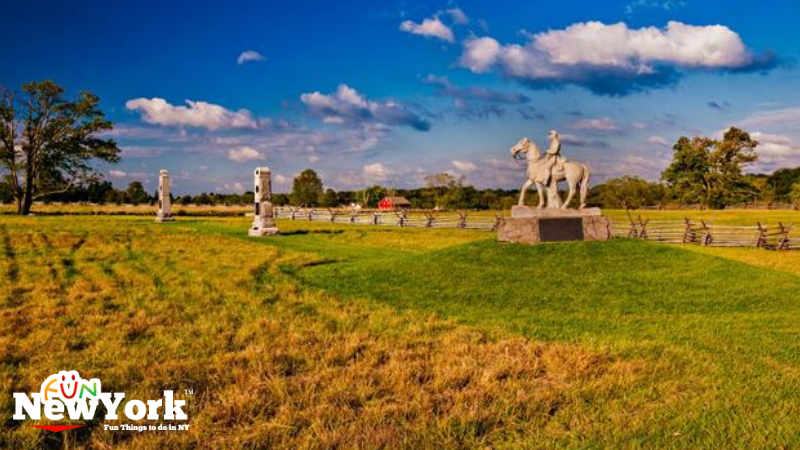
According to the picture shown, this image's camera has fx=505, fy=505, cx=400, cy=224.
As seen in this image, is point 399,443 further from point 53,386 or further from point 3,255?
point 3,255

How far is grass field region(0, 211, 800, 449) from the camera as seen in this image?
379cm

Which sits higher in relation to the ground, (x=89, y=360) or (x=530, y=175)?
(x=530, y=175)

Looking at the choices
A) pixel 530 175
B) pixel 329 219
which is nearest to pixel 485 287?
pixel 530 175

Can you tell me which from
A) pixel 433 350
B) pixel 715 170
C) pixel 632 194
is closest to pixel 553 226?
pixel 433 350

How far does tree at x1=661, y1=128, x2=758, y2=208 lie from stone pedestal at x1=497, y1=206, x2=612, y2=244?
61.9 m

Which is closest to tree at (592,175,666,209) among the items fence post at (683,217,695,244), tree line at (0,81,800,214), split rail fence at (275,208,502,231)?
tree line at (0,81,800,214)

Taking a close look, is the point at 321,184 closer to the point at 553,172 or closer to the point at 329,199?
the point at 329,199

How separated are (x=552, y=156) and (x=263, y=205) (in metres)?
14.7

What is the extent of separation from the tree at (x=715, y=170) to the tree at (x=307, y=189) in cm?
6656

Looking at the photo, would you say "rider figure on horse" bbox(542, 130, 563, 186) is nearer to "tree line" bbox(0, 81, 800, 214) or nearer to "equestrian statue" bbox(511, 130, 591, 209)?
"equestrian statue" bbox(511, 130, 591, 209)

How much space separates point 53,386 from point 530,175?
46.2 feet

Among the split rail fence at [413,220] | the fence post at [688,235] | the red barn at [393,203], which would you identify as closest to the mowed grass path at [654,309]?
the fence post at [688,235]

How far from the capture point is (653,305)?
8984 mm

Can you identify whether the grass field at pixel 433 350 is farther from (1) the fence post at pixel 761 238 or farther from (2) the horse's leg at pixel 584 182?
(1) the fence post at pixel 761 238
